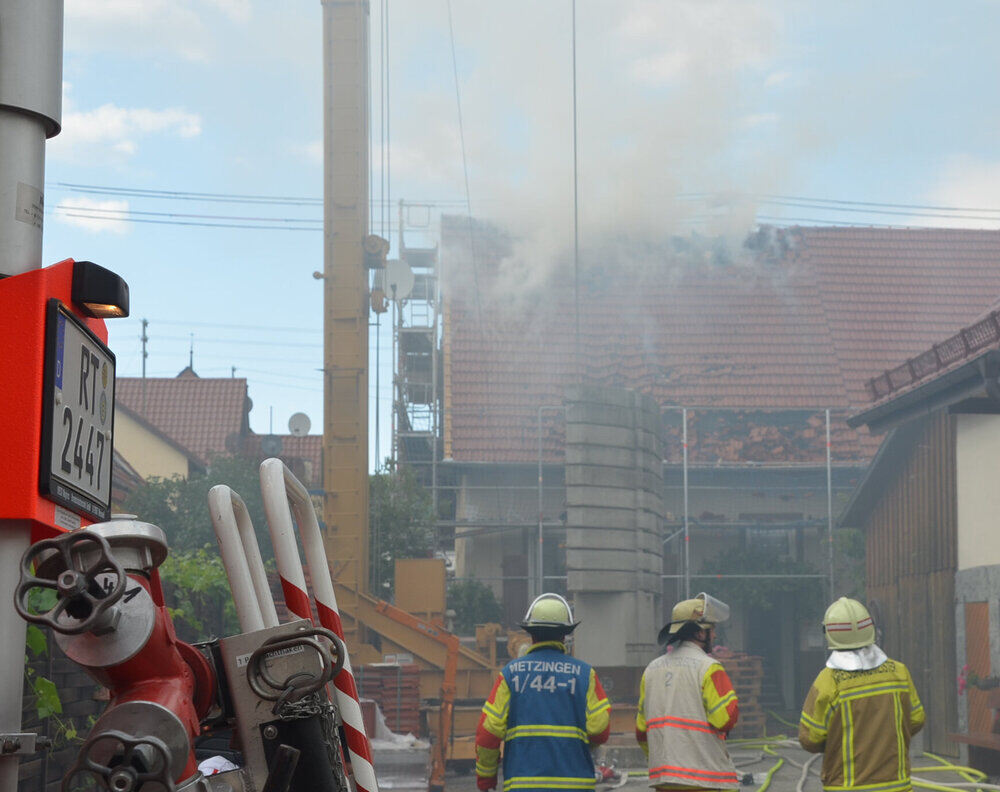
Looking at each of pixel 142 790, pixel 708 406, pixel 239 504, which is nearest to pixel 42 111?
pixel 239 504

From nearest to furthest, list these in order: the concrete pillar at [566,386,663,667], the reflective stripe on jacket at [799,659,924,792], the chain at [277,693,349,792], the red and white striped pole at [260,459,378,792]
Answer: the chain at [277,693,349,792], the red and white striped pole at [260,459,378,792], the reflective stripe on jacket at [799,659,924,792], the concrete pillar at [566,386,663,667]

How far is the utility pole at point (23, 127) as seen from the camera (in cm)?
261

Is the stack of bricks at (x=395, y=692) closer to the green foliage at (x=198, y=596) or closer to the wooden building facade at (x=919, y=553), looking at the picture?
the green foliage at (x=198, y=596)

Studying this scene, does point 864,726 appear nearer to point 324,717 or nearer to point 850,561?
point 324,717

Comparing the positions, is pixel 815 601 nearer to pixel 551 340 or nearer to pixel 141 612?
pixel 551 340

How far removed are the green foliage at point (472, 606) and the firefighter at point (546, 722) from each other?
1877 centimetres

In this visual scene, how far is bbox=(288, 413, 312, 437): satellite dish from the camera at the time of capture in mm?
35938

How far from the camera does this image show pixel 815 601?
24.2 m

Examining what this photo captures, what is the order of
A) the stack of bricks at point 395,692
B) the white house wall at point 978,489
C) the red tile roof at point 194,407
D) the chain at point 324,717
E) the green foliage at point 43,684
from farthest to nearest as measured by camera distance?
the red tile roof at point 194,407 → the white house wall at point 978,489 → the stack of bricks at point 395,692 → the green foliage at point 43,684 → the chain at point 324,717

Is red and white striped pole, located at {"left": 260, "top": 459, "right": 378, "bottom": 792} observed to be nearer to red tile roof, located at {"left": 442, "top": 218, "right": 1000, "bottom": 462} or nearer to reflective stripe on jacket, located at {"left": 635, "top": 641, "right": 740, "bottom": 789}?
reflective stripe on jacket, located at {"left": 635, "top": 641, "right": 740, "bottom": 789}

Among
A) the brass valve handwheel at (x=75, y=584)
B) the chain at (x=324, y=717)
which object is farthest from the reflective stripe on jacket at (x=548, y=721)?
the brass valve handwheel at (x=75, y=584)

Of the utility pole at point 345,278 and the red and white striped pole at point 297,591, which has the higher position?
the utility pole at point 345,278

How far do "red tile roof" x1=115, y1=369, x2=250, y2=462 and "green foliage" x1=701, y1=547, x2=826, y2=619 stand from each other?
1863cm

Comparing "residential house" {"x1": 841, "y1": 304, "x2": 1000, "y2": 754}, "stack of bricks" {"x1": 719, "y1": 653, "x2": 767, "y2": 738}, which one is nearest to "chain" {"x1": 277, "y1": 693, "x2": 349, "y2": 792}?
"residential house" {"x1": 841, "y1": 304, "x2": 1000, "y2": 754}
